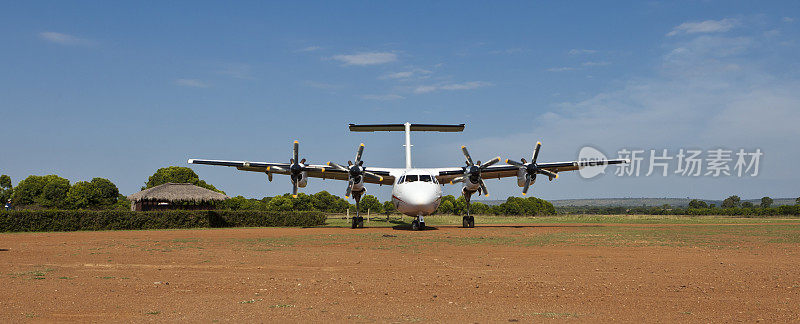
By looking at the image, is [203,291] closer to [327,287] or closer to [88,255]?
[327,287]

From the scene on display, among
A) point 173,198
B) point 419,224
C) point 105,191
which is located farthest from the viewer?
point 105,191

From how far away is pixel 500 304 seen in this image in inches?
285

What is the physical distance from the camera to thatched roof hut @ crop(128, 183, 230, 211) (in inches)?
1729

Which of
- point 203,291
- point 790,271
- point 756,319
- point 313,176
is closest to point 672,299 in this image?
point 756,319

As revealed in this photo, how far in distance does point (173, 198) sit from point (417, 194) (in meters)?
26.7

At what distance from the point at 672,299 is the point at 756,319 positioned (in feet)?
4.39

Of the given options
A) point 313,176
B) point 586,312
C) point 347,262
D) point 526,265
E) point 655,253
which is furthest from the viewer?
point 313,176

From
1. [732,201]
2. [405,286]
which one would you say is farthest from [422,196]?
[732,201]

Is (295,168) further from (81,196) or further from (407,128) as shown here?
(81,196)

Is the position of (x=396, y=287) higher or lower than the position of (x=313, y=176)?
lower

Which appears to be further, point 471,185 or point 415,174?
point 471,185

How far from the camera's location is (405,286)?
28.8ft

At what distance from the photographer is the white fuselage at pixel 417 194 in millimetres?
25406

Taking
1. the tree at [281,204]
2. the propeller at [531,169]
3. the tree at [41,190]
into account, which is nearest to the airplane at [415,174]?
the propeller at [531,169]
